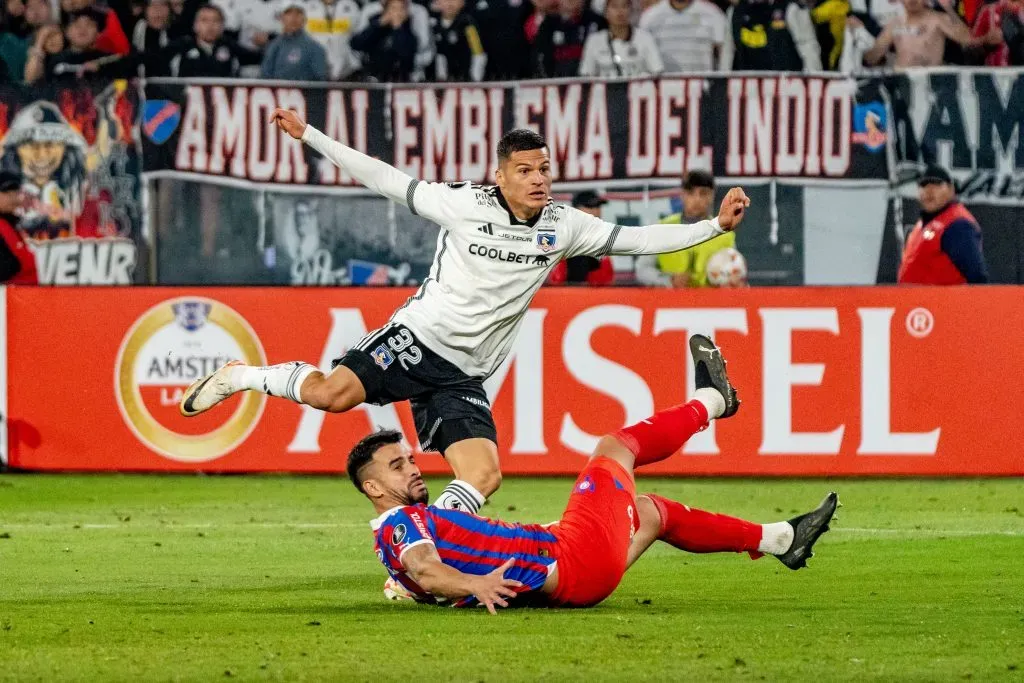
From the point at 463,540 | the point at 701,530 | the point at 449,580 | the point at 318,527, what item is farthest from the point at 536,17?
the point at 449,580

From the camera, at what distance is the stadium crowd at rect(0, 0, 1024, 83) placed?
640 inches

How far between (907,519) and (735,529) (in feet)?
11.0

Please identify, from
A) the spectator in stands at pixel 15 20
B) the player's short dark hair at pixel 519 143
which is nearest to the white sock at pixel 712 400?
the player's short dark hair at pixel 519 143

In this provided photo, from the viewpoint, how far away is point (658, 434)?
24.7ft

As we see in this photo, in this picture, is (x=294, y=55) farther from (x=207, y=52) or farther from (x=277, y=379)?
(x=277, y=379)

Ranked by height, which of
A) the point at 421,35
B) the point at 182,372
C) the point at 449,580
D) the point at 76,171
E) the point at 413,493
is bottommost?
the point at 182,372

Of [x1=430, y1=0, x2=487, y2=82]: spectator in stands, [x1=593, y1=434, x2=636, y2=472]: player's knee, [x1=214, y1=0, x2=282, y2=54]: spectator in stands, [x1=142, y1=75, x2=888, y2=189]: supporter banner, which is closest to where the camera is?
[x1=593, y1=434, x2=636, y2=472]: player's knee

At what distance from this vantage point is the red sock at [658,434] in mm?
7473

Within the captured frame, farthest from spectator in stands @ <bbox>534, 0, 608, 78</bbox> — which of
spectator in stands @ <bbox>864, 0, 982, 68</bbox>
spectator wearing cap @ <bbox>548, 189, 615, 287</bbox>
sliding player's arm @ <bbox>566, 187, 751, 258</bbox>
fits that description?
sliding player's arm @ <bbox>566, 187, 751, 258</bbox>

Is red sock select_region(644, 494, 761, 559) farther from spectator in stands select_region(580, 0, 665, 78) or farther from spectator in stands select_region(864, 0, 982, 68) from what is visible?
spectator in stands select_region(864, 0, 982, 68)

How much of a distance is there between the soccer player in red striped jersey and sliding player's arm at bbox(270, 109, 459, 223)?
1.42 metres

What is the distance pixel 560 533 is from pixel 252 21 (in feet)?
37.9

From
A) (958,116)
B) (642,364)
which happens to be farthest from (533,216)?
(958,116)

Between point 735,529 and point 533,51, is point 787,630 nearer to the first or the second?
point 735,529
